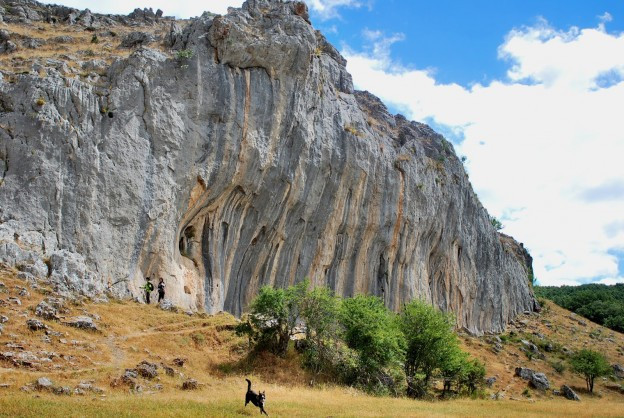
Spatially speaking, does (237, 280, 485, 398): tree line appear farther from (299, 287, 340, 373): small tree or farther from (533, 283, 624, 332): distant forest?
(533, 283, 624, 332): distant forest

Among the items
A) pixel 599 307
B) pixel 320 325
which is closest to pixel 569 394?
pixel 320 325

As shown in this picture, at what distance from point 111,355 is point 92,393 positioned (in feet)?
13.2

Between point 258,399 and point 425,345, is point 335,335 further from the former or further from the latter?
point 258,399

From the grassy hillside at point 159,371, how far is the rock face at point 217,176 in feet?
9.68

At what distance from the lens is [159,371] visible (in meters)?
22.0

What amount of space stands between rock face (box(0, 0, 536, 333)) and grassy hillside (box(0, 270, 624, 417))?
295 centimetres

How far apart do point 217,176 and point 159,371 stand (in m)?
16.2

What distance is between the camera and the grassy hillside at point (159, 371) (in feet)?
56.2

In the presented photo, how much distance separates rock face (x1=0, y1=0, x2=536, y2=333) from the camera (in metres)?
28.4

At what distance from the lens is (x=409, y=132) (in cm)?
6431

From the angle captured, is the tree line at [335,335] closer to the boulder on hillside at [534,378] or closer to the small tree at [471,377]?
the small tree at [471,377]

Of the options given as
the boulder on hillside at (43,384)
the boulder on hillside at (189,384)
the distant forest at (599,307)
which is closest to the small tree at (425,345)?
the boulder on hillside at (189,384)

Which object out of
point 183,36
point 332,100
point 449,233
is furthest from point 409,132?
point 183,36

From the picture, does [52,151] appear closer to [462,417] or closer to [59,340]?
[59,340]
